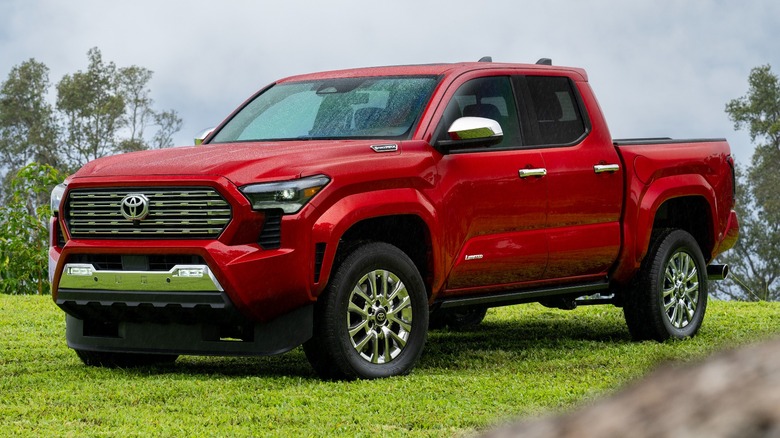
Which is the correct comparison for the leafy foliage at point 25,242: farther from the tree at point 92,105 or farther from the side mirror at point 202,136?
the tree at point 92,105

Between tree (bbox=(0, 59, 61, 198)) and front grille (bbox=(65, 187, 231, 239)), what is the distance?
206ft

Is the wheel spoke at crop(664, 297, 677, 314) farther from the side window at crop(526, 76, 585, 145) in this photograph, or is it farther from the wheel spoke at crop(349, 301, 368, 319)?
the wheel spoke at crop(349, 301, 368, 319)

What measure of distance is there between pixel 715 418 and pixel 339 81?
7441 mm

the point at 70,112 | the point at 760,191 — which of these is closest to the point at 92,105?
the point at 70,112

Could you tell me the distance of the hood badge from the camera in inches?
280

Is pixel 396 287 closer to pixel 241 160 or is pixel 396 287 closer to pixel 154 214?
pixel 241 160

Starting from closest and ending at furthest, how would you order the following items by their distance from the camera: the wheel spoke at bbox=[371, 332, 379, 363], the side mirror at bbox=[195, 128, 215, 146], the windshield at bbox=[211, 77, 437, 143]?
the wheel spoke at bbox=[371, 332, 379, 363] → the windshield at bbox=[211, 77, 437, 143] → the side mirror at bbox=[195, 128, 215, 146]

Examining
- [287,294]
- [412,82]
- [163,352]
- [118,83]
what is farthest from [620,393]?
[118,83]

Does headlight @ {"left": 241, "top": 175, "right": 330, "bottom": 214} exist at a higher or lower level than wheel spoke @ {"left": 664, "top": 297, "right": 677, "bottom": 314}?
higher

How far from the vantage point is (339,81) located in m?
8.22

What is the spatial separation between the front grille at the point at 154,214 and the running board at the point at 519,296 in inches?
65.8

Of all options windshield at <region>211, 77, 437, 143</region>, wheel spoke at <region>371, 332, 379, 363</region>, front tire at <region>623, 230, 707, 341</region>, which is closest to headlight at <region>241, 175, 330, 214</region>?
wheel spoke at <region>371, 332, 379, 363</region>

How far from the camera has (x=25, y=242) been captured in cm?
1538

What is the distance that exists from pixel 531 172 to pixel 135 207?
8.29ft
